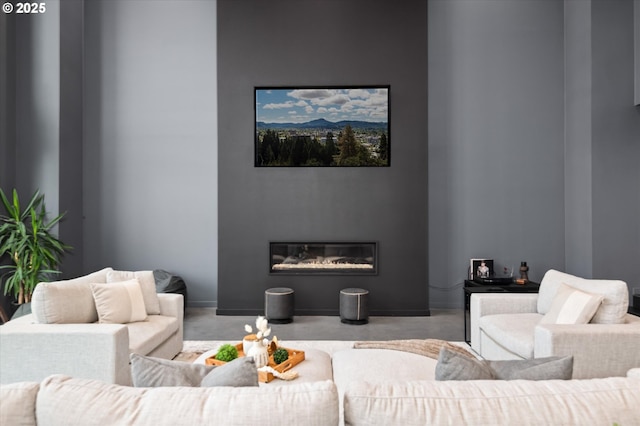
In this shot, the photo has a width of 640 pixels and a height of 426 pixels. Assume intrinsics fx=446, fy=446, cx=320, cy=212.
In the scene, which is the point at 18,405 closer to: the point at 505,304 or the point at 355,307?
the point at 505,304

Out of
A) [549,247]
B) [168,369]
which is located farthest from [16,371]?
[549,247]

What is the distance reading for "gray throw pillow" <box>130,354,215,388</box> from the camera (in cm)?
147

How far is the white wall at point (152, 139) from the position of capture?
6.23 m

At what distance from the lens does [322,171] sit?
5836 mm

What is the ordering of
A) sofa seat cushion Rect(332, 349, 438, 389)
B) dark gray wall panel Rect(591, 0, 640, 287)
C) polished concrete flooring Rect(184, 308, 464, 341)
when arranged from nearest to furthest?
1. sofa seat cushion Rect(332, 349, 438, 389)
2. polished concrete flooring Rect(184, 308, 464, 341)
3. dark gray wall panel Rect(591, 0, 640, 287)

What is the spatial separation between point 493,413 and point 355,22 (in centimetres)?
543

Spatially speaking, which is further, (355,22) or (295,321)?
(355,22)

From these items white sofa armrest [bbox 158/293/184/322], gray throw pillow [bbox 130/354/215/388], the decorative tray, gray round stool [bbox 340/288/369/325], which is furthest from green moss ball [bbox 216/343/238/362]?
gray round stool [bbox 340/288/369/325]

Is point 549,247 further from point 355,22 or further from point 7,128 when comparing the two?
point 7,128

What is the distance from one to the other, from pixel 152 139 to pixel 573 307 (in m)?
5.44

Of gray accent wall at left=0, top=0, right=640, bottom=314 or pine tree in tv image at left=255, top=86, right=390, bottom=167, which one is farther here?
pine tree in tv image at left=255, top=86, right=390, bottom=167

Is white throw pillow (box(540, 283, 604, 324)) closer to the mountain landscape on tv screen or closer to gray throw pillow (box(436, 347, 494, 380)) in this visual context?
gray throw pillow (box(436, 347, 494, 380))

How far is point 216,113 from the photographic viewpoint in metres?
6.23

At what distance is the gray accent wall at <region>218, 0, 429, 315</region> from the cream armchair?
201 cm
